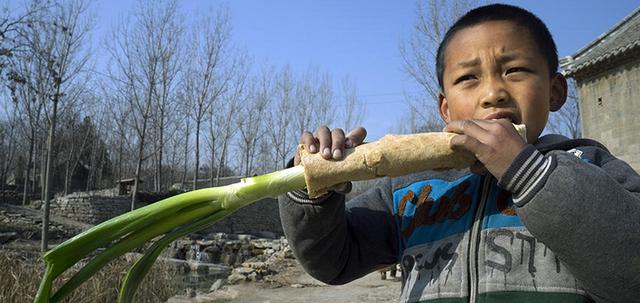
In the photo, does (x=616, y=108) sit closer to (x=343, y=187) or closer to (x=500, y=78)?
(x=500, y=78)

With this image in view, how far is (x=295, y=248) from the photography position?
4.60 feet

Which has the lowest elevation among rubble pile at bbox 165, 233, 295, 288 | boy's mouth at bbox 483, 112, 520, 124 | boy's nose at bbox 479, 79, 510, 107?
rubble pile at bbox 165, 233, 295, 288

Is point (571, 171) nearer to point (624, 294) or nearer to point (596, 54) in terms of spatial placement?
point (624, 294)

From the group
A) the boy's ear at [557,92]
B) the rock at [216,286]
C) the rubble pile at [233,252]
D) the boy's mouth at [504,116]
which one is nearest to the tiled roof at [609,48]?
the rubble pile at [233,252]

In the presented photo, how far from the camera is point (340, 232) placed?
54.5 inches

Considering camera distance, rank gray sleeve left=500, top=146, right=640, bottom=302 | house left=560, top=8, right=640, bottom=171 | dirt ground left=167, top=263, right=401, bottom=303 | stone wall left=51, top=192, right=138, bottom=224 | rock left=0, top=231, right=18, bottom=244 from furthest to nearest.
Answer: stone wall left=51, top=192, right=138, bottom=224 < rock left=0, top=231, right=18, bottom=244 < house left=560, top=8, right=640, bottom=171 < dirt ground left=167, top=263, right=401, bottom=303 < gray sleeve left=500, top=146, right=640, bottom=302

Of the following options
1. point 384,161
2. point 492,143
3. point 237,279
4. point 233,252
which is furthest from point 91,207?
point 492,143

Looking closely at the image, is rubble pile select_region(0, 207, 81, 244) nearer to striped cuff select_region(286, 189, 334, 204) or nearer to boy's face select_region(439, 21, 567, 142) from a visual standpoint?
striped cuff select_region(286, 189, 334, 204)

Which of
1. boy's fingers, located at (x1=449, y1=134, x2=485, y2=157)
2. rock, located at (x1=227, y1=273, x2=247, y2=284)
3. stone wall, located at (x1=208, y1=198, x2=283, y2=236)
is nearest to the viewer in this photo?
boy's fingers, located at (x1=449, y1=134, x2=485, y2=157)

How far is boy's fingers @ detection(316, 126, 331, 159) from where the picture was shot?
1.18m

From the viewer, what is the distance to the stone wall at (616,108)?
10961 mm

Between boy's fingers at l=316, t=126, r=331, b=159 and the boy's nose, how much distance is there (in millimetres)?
386

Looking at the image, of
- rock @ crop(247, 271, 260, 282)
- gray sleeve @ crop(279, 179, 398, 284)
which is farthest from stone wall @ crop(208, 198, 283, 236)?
gray sleeve @ crop(279, 179, 398, 284)

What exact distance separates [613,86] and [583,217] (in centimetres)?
1224
